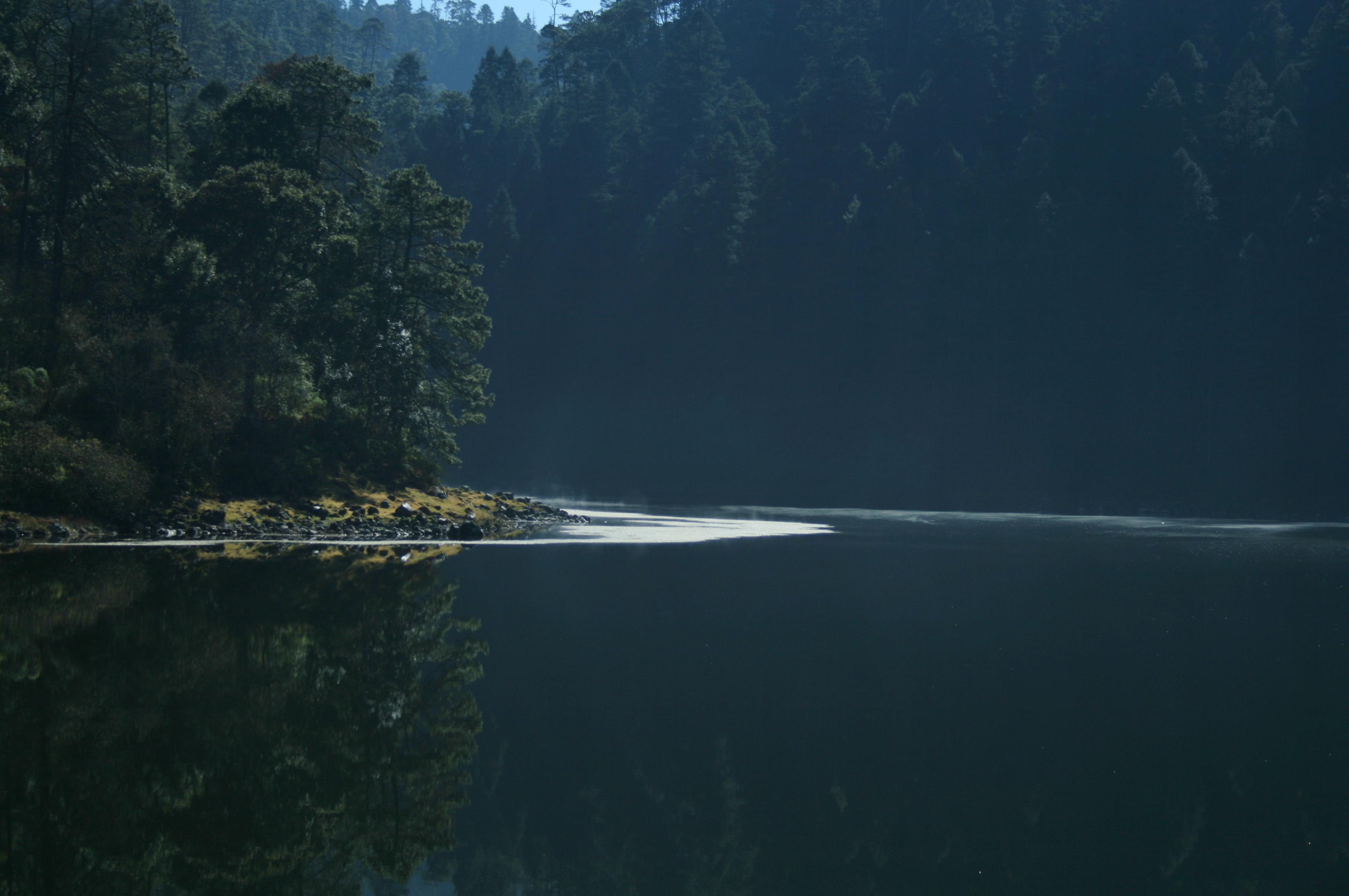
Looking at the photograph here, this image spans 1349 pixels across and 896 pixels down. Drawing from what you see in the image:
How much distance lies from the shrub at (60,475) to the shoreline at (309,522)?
40 cm

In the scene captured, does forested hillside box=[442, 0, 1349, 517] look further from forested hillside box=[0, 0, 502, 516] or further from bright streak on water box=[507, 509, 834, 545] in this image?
forested hillside box=[0, 0, 502, 516]

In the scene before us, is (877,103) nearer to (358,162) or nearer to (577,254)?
(577,254)

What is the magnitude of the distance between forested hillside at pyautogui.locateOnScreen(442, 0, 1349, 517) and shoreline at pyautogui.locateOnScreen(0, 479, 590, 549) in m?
32.8

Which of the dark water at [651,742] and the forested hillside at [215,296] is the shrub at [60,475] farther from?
the dark water at [651,742]

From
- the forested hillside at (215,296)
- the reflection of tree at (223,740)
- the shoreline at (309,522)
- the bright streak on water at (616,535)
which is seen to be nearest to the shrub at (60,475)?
the forested hillside at (215,296)

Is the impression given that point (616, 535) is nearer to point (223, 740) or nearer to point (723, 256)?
point (223, 740)

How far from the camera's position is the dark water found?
29.7ft

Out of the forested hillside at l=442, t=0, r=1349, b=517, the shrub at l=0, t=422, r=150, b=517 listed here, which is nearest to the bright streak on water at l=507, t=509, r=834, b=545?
the shrub at l=0, t=422, r=150, b=517

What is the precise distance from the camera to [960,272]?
9438cm

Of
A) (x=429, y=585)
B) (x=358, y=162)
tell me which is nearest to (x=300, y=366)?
(x=358, y=162)

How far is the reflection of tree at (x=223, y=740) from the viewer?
856 cm

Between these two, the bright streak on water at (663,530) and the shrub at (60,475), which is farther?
the bright streak on water at (663,530)

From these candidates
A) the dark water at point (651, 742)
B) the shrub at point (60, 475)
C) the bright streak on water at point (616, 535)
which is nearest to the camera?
the dark water at point (651, 742)

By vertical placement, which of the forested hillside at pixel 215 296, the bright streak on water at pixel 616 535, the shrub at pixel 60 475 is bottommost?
A: the bright streak on water at pixel 616 535
